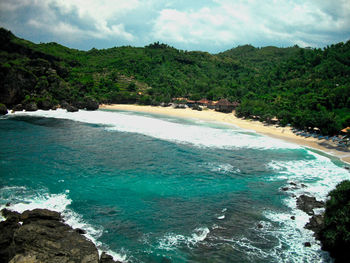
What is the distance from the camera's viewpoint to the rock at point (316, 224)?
17237mm

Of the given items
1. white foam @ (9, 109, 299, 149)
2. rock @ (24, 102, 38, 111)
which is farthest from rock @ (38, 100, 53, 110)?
white foam @ (9, 109, 299, 149)

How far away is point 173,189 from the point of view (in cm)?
2305

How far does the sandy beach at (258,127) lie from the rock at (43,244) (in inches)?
1338

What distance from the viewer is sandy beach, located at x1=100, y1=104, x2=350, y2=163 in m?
38.3

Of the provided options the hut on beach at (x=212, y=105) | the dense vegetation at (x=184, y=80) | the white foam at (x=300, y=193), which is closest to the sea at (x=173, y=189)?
the white foam at (x=300, y=193)

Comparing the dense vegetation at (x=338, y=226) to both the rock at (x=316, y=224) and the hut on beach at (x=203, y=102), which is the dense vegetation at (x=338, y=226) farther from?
the hut on beach at (x=203, y=102)

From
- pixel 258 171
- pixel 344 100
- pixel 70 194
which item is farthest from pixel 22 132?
pixel 344 100

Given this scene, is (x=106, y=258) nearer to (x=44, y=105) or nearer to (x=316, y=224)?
(x=316, y=224)

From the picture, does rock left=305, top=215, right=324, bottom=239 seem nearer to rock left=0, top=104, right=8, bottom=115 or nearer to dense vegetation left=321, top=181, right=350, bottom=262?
dense vegetation left=321, top=181, right=350, bottom=262

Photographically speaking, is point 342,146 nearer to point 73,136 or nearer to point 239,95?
point 73,136

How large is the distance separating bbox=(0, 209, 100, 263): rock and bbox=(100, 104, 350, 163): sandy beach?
34.0 meters

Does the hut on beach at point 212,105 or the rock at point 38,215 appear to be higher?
the hut on beach at point 212,105

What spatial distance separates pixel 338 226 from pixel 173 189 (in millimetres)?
12974

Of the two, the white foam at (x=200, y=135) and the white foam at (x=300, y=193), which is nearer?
the white foam at (x=300, y=193)
